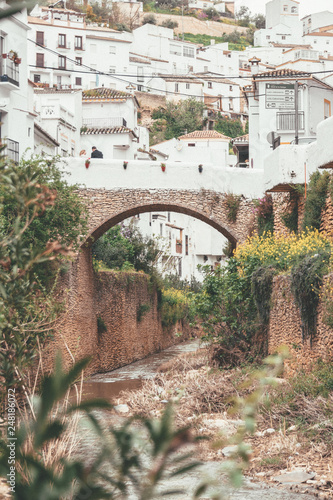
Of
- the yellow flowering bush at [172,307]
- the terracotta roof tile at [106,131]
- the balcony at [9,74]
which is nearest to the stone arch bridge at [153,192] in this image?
the balcony at [9,74]

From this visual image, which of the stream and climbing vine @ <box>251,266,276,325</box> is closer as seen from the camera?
the stream

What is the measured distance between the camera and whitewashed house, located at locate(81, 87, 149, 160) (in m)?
36.8

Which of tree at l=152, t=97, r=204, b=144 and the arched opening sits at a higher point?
tree at l=152, t=97, r=204, b=144

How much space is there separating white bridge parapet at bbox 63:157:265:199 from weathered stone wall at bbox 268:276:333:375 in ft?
23.1

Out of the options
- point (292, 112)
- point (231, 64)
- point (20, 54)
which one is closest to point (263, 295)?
point (20, 54)

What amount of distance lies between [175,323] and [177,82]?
43205 mm

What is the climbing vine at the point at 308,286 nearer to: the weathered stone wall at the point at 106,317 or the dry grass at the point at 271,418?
the dry grass at the point at 271,418

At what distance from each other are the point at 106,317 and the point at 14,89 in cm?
768

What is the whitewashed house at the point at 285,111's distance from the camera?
92.5 feet

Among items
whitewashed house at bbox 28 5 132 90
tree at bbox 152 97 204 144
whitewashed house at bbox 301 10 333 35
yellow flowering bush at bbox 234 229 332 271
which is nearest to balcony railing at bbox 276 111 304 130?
yellow flowering bush at bbox 234 229 332 271

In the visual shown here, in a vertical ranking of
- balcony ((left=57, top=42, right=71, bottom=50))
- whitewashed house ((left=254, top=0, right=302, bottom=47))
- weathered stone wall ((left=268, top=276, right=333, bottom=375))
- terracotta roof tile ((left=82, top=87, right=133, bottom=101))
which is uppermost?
whitewashed house ((left=254, top=0, right=302, bottom=47))

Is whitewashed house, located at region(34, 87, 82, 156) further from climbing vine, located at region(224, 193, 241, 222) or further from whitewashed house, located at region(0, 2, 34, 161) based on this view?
climbing vine, located at region(224, 193, 241, 222)

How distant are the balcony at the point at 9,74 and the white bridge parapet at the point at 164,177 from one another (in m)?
2.65

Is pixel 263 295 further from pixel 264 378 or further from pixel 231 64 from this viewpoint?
pixel 231 64
